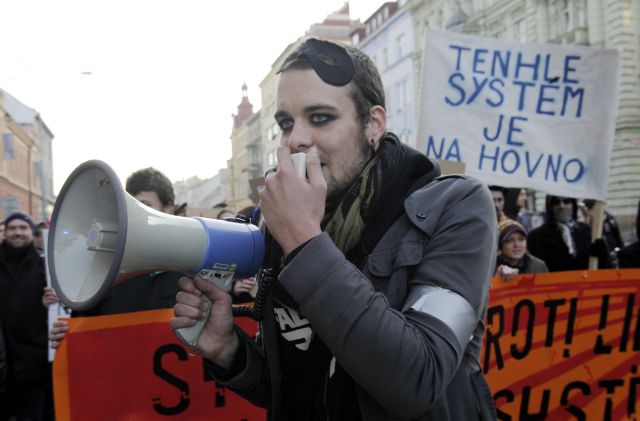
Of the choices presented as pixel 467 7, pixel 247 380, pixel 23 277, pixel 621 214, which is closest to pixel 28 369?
pixel 23 277

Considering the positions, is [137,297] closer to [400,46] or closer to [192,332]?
[192,332]

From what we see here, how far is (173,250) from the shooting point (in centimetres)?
141

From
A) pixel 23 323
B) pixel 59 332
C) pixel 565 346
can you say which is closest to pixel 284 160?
pixel 59 332

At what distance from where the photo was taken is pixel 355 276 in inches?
48.4

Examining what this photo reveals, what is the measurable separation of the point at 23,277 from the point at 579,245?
14.6ft

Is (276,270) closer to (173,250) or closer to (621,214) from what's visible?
(173,250)

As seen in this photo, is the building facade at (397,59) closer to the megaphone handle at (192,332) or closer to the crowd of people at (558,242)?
Result: the crowd of people at (558,242)

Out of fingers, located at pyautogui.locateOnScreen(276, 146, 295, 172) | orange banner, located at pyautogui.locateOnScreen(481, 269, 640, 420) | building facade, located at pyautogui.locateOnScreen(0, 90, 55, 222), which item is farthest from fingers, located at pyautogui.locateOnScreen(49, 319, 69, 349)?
building facade, located at pyautogui.locateOnScreen(0, 90, 55, 222)

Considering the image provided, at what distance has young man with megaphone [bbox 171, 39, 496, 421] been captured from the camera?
121 cm

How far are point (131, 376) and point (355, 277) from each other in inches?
87.6

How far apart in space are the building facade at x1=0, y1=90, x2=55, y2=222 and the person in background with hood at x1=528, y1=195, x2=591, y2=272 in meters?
→ 35.3

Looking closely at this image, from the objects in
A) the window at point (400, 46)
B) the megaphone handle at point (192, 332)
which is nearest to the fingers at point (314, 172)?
the megaphone handle at point (192, 332)

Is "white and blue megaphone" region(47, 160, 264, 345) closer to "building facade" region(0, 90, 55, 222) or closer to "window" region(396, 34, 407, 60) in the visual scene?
"building facade" region(0, 90, 55, 222)

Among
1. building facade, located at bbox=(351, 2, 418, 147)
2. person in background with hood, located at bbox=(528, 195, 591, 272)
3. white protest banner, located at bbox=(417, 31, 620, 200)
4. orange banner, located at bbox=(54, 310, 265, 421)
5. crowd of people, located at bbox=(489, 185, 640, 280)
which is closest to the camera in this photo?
orange banner, located at bbox=(54, 310, 265, 421)
